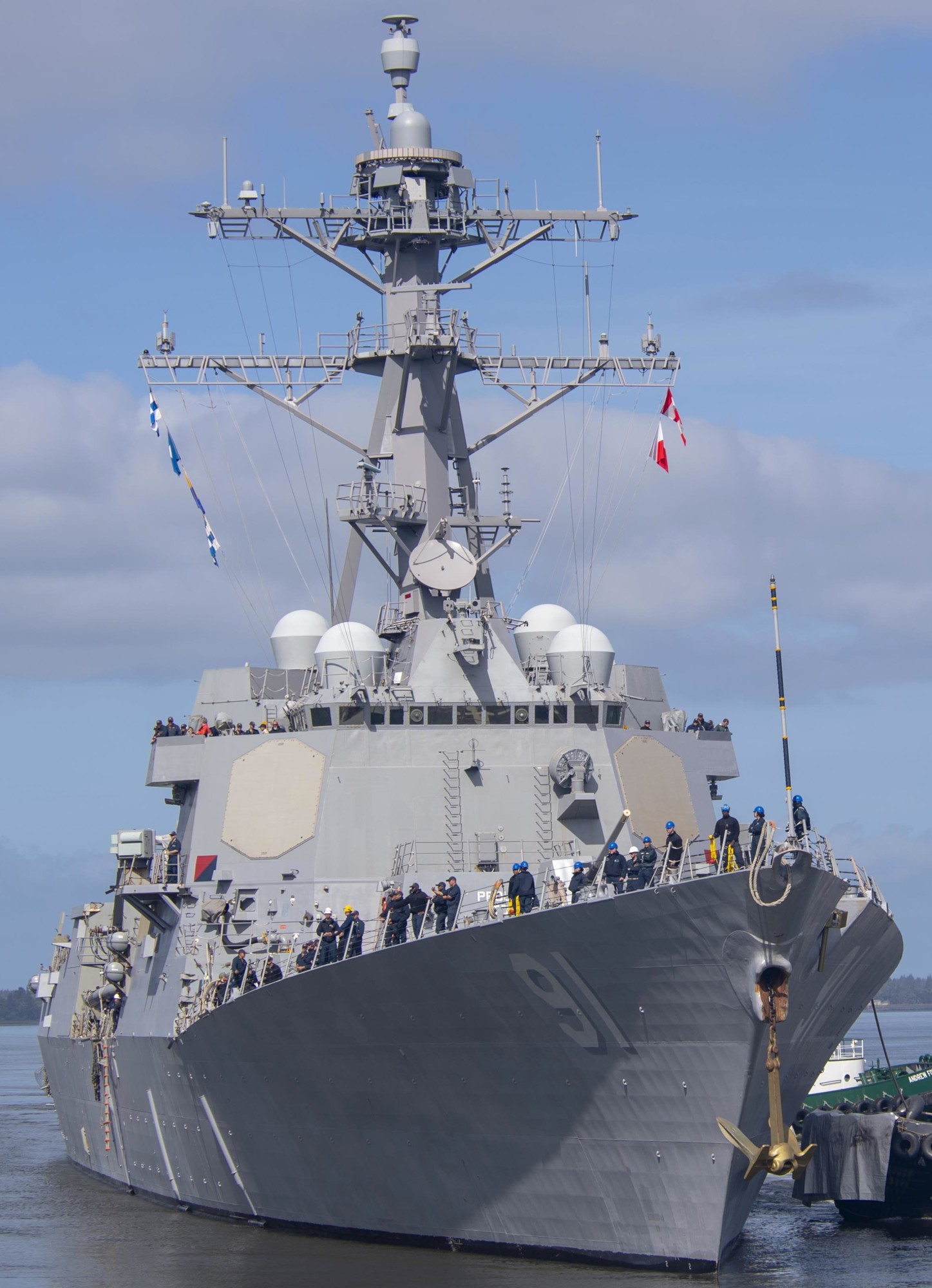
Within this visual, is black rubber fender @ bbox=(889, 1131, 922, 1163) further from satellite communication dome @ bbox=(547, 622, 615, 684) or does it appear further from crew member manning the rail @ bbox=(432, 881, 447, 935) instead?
crew member manning the rail @ bbox=(432, 881, 447, 935)

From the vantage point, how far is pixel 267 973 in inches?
660

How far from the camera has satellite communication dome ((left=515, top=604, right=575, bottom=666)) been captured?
20.1m

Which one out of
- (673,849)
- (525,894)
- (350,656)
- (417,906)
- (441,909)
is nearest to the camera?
(673,849)

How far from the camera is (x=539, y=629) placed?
66.0ft

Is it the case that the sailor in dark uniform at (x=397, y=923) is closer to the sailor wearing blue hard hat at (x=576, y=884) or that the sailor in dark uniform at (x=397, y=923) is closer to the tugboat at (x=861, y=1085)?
the sailor wearing blue hard hat at (x=576, y=884)

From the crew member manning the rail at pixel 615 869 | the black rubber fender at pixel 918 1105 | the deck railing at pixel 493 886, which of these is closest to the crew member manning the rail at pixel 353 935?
the deck railing at pixel 493 886

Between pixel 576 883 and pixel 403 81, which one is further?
pixel 403 81

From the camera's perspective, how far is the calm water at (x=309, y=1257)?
48.9 feet

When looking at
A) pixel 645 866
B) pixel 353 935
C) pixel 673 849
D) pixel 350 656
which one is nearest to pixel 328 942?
pixel 353 935

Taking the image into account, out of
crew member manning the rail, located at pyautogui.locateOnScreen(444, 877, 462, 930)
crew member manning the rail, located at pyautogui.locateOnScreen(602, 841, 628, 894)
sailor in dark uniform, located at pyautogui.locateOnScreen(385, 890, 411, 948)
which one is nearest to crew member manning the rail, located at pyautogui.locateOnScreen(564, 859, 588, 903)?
crew member manning the rail, located at pyautogui.locateOnScreen(602, 841, 628, 894)

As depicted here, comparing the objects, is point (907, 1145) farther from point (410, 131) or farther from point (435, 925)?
point (410, 131)

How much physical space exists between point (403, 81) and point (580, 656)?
7.15m

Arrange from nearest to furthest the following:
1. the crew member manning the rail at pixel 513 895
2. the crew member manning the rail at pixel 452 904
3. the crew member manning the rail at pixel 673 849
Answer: the crew member manning the rail at pixel 673 849 < the crew member manning the rail at pixel 513 895 < the crew member manning the rail at pixel 452 904

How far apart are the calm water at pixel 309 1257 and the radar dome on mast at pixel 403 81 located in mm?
11836
